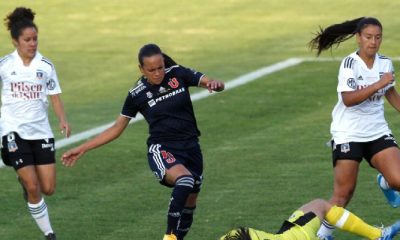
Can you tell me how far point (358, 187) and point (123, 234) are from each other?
11.6 feet

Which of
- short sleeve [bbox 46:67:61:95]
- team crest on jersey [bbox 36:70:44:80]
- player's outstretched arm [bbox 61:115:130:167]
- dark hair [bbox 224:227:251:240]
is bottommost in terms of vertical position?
dark hair [bbox 224:227:251:240]

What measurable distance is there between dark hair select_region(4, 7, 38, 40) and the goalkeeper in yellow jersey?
3881mm

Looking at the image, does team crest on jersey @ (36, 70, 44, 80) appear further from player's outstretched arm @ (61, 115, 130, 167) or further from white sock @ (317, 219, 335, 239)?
white sock @ (317, 219, 335, 239)

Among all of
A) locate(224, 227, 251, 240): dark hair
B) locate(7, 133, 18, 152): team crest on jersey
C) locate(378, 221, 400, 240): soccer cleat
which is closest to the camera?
locate(224, 227, 251, 240): dark hair

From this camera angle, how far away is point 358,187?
51.1ft

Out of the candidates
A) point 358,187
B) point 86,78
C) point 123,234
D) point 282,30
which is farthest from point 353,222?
point 282,30

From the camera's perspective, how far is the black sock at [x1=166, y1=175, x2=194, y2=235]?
12008 millimetres

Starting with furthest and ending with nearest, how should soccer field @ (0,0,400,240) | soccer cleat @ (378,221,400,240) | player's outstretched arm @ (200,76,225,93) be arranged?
soccer field @ (0,0,400,240) → player's outstretched arm @ (200,76,225,93) → soccer cleat @ (378,221,400,240)

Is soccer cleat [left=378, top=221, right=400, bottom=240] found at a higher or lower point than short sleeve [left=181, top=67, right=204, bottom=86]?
lower

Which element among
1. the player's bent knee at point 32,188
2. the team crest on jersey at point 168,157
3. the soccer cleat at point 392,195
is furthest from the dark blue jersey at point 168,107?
the soccer cleat at point 392,195

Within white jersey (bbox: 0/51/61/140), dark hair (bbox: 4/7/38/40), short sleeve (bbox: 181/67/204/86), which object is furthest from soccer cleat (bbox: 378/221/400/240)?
dark hair (bbox: 4/7/38/40)

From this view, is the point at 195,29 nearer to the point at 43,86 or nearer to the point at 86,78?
the point at 86,78

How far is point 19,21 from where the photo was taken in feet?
43.1

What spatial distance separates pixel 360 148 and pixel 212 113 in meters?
9.95
